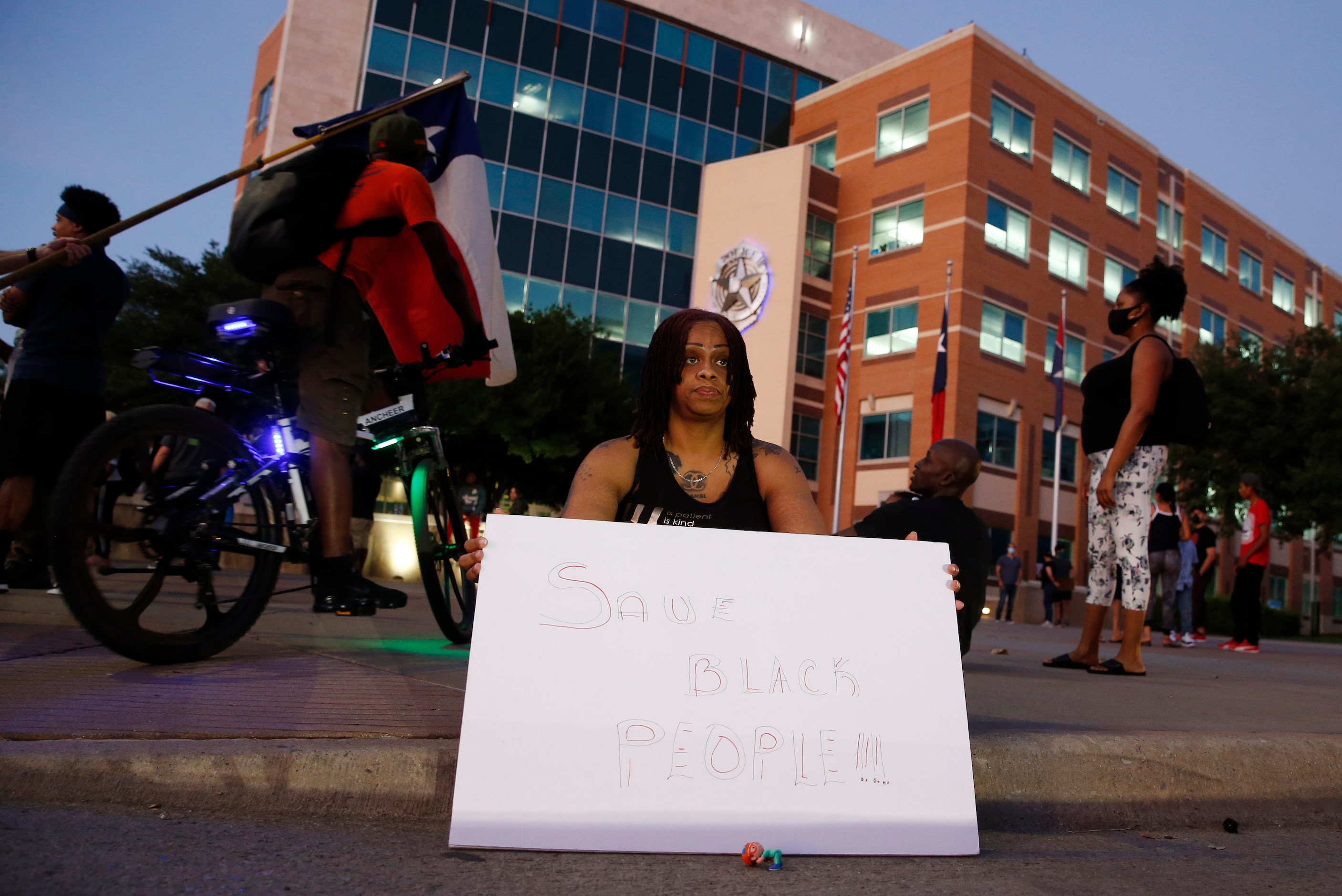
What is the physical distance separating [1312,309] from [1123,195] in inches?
733

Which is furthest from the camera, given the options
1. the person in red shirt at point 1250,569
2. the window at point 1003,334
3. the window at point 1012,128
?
the window at point 1012,128

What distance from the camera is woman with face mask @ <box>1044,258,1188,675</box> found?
4652 millimetres

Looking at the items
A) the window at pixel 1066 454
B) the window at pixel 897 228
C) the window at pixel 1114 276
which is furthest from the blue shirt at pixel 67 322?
the window at pixel 1114 276

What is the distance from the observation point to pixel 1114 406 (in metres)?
4.83

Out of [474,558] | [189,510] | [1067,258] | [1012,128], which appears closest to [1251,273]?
[1067,258]

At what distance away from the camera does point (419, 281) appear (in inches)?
137

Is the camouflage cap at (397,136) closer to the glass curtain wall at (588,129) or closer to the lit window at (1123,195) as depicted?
the glass curtain wall at (588,129)

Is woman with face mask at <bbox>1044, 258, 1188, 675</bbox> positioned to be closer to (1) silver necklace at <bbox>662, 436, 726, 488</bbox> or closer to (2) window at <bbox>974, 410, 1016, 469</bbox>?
(1) silver necklace at <bbox>662, 436, 726, 488</bbox>

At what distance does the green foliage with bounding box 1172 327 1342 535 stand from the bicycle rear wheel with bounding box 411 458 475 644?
77.3ft

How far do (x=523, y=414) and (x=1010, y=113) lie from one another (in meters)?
18.4

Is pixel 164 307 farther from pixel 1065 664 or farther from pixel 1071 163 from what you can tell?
pixel 1071 163

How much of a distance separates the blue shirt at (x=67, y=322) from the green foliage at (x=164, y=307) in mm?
19274

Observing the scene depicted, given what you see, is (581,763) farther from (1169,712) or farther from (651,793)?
(1169,712)

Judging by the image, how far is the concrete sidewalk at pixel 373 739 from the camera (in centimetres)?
183
